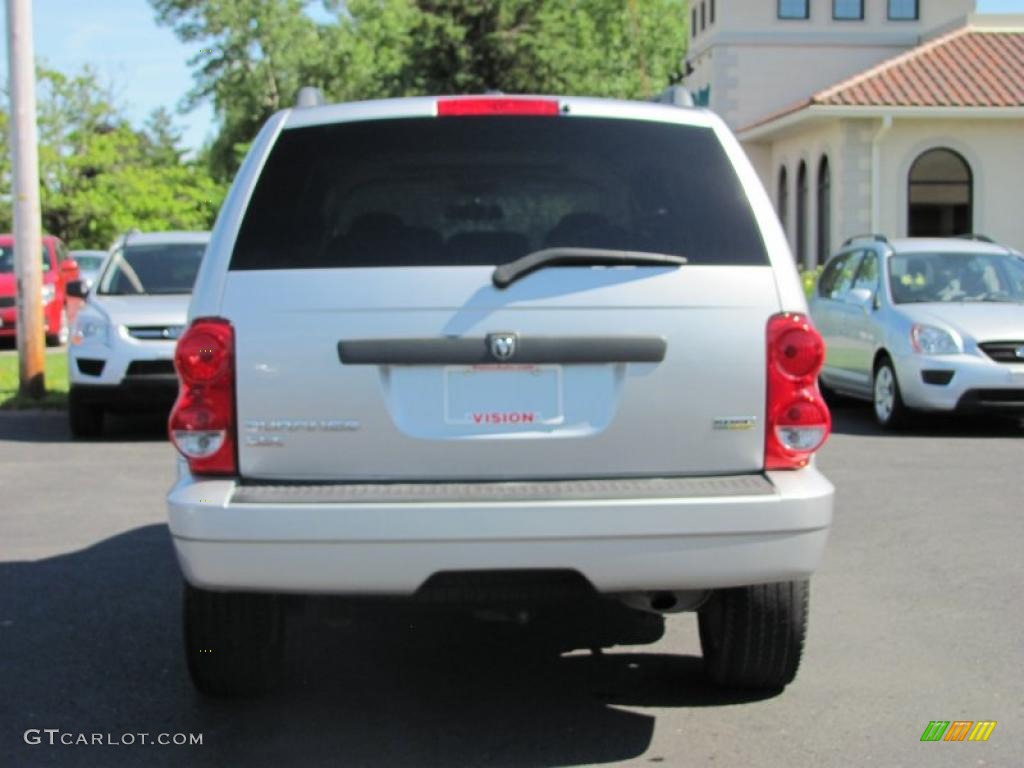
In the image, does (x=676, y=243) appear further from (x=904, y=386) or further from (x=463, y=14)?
(x=463, y=14)

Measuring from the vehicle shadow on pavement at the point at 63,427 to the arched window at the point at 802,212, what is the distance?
2097cm

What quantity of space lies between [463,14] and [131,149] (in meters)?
15.5

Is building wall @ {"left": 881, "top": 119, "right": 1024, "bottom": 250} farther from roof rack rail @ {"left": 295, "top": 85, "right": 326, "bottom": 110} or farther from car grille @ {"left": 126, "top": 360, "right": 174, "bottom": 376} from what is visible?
roof rack rail @ {"left": 295, "top": 85, "right": 326, "bottom": 110}

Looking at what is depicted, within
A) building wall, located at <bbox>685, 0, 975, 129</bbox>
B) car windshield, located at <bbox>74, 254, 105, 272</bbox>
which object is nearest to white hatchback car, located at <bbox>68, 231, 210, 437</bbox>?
car windshield, located at <bbox>74, 254, 105, 272</bbox>

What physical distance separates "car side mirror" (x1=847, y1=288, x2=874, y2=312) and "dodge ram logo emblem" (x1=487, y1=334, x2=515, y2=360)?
9.37m

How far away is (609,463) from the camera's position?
4316 millimetres

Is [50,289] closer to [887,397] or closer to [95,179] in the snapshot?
[887,397]

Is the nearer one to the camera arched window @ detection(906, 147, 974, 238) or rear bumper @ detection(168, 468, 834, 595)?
rear bumper @ detection(168, 468, 834, 595)

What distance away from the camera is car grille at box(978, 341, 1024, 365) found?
39.0 ft

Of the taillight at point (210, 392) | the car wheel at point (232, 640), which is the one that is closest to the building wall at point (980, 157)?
the car wheel at point (232, 640)

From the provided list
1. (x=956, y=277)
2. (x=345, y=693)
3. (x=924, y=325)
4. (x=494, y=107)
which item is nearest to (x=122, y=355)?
(x=924, y=325)

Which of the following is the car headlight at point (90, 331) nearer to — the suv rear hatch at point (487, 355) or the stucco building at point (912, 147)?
the suv rear hatch at point (487, 355)

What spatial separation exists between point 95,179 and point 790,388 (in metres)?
50.2

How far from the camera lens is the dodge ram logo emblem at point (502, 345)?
426cm
